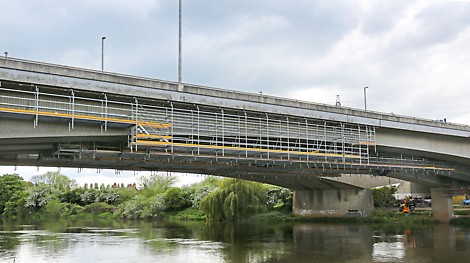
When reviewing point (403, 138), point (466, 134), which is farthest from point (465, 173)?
point (403, 138)

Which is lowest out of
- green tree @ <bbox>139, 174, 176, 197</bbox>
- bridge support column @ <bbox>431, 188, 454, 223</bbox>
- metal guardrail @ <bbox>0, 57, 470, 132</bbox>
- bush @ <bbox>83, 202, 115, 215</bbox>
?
bush @ <bbox>83, 202, 115, 215</bbox>

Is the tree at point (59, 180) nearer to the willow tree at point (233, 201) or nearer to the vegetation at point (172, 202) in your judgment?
the vegetation at point (172, 202)

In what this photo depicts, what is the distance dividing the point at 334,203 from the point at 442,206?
38.0ft

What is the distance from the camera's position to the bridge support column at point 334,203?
52344mm

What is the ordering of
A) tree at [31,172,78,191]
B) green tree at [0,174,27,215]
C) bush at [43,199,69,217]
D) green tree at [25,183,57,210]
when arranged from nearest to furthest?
bush at [43,199,69,217] < green tree at [25,183,57,210] < green tree at [0,174,27,215] < tree at [31,172,78,191]

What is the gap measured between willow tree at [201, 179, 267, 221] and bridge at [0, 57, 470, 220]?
71.3 ft

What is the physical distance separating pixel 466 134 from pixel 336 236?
12.1 meters

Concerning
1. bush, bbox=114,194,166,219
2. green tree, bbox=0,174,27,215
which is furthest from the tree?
bush, bbox=114,194,166,219

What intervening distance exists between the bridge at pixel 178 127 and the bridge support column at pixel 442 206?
1393 cm

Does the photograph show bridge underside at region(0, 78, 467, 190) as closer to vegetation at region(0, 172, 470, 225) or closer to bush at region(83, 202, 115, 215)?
vegetation at region(0, 172, 470, 225)

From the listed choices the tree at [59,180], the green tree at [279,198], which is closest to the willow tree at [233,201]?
the green tree at [279,198]

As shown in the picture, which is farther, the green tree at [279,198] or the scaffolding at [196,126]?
the green tree at [279,198]

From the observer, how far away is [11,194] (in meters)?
85.9

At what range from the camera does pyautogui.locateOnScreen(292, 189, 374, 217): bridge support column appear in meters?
52.3
